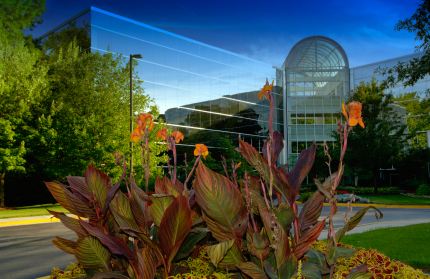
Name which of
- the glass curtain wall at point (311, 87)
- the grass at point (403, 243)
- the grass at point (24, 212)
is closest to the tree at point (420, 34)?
the grass at point (403, 243)

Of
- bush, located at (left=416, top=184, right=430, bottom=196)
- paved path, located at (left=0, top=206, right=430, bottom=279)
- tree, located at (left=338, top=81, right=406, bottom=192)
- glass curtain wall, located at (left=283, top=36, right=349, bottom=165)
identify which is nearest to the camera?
paved path, located at (left=0, top=206, right=430, bottom=279)

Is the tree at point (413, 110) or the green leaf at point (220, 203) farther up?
the tree at point (413, 110)

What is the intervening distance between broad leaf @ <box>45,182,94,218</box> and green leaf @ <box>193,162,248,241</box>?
79cm

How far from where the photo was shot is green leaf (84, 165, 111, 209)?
2.77 meters

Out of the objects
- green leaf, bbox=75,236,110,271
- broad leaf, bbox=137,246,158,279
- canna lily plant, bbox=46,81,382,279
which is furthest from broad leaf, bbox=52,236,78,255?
broad leaf, bbox=137,246,158,279

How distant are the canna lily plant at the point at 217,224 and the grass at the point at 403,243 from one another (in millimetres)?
4477

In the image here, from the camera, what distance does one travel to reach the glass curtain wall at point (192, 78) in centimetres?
3182

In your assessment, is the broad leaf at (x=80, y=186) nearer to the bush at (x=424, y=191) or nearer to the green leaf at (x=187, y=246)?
the green leaf at (x=187, y=246)

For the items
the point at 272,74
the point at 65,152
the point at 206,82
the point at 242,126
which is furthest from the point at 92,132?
the point at 272,74

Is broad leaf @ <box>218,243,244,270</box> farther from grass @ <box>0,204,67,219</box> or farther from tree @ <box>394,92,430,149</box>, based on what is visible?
tree @ <box>394,92,430,149</box>

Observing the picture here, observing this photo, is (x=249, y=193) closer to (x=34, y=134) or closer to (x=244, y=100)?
(x=34, y=134)

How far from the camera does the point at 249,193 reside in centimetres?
260

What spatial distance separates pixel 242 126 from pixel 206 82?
629 cm

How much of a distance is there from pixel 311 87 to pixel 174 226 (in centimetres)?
4849
